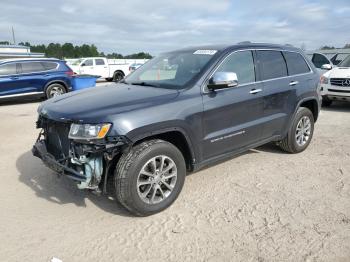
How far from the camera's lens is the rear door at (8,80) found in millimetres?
12297

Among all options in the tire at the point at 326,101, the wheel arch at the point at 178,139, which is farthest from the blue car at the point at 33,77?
the wheel arch at the point at 178,139

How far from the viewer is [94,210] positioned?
155 inches

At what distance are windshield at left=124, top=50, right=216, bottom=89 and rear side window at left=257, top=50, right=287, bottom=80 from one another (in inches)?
34.1

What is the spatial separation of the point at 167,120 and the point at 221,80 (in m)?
0.83

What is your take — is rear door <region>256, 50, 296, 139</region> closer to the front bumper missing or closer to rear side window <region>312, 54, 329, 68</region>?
the front bumper missing

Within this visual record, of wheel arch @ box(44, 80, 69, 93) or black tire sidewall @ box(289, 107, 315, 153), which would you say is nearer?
black tire sidewall @ box(289, 107, 315, 153)

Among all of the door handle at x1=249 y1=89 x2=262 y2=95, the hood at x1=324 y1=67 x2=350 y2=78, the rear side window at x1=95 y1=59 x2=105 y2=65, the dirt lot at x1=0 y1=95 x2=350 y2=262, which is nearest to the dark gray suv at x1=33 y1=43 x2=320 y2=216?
the door handle at x1=249 y1=89 x2=262 y2=95

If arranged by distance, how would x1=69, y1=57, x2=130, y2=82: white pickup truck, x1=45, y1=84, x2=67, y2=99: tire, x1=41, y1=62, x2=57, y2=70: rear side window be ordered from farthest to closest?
x1=69, y1=57, x2=130, y2=82: white pickup truck, x1=41, y1=62, x2=57, y2=70: rear side window, x1=45, y1=84, x2=67, y2=99: tire

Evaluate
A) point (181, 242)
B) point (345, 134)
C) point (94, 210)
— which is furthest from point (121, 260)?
point (345, 134)

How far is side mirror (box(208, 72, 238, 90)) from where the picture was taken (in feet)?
13.2

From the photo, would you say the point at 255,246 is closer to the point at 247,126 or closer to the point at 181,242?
the point at 181,242

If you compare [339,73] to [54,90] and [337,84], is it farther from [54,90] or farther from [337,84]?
[54,90]

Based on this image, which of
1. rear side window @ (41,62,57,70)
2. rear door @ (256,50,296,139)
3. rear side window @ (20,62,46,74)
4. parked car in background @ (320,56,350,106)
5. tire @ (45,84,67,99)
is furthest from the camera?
rear side window @ (41,62,57,70)

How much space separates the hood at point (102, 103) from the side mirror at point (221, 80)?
1.50ft
